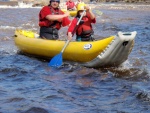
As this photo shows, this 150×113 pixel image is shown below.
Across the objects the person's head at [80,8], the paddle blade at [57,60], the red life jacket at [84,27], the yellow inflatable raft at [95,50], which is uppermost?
the person's head at [80,8]

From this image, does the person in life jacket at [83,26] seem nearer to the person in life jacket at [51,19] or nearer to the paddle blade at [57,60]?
the person in life jacket at [51,19]

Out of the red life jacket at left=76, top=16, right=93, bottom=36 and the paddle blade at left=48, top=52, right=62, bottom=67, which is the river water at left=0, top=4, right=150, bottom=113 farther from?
the red life jacket at left=76, top=16, right=93, bottom=36

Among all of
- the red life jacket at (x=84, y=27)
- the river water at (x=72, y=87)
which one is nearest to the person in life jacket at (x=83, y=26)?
the red life jacket at (x=84, y=27)

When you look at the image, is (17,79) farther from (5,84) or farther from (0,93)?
(0,93)

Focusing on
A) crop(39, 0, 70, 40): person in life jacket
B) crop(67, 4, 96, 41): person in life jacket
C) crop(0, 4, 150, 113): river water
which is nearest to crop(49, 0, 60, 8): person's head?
crop(39, 0, 70, 40): person in life jacket

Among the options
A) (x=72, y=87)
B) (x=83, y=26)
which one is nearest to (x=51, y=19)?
(x=83, y=26)

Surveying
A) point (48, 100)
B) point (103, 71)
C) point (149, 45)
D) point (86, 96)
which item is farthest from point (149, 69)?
point (149, 45)

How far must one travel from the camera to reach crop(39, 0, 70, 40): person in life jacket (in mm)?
8194

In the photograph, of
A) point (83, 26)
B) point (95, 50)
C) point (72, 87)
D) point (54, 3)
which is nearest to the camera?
point (72, 87)

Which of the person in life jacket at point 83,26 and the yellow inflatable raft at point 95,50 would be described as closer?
the yellow inflatable raft at point 95,50

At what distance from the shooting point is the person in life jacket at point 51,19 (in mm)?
8194

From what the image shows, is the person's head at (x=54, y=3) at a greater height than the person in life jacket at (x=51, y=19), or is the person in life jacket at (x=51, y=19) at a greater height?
the person's head at (x=54, y=3)

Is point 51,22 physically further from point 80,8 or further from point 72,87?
point 72,87

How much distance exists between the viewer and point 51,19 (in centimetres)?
818
